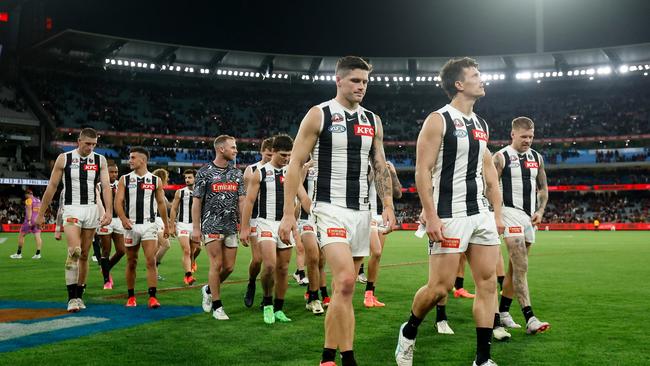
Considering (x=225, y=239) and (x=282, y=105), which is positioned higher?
(x=282, y=105)

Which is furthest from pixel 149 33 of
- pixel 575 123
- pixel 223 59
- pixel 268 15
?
pixel 575 123

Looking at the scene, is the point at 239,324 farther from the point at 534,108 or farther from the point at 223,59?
the point at 534,108

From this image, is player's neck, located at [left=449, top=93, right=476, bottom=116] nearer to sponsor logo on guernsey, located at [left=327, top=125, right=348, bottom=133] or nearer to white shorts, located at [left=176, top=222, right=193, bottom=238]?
sponsor logo on guernsey, located at [left=327, top=125, right=348, bottom=133]

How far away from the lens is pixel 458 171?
17.0 ft

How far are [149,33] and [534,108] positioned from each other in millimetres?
41012

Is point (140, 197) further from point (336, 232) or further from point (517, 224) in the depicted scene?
point (517, 224)

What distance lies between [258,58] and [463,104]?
2177 inches

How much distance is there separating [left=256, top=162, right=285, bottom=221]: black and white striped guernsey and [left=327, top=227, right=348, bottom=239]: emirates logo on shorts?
11.8ft

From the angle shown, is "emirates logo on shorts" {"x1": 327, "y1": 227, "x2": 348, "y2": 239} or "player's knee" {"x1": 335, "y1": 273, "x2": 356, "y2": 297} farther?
"emirates logo on shorts" {"x1": 327, "y1": 227, "x2": 348, "y2": 239}

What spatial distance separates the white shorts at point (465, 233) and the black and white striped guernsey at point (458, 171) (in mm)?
62

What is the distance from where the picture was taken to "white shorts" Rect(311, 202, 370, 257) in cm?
480

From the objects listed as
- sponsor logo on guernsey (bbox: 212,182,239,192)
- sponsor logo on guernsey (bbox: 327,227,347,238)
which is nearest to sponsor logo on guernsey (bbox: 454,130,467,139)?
sponsor logo on guernsey (bbox: 327,227,347,238)

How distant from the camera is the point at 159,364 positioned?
5414 mm

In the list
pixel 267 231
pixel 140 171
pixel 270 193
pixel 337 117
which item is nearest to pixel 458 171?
pixel 337 117
